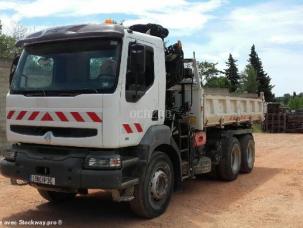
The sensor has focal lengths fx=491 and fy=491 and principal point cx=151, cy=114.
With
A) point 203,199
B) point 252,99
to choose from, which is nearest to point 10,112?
point 203,199

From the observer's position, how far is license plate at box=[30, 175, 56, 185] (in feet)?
22.1

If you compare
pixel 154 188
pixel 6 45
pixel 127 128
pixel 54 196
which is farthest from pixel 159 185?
pixel 6 45

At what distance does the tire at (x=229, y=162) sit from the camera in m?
10.7

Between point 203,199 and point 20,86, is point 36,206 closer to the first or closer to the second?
point 20,86

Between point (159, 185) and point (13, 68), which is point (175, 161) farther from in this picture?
point (13, 68)

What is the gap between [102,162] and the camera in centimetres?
659

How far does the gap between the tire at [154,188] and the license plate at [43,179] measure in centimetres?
120

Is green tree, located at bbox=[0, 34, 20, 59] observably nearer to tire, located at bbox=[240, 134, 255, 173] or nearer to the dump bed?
the dump bed

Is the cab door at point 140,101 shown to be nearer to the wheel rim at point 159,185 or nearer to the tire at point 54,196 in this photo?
the wheel rim at point 159,185

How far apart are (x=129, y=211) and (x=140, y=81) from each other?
85.7 inches

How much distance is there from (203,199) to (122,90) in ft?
10.3

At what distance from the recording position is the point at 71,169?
660cm

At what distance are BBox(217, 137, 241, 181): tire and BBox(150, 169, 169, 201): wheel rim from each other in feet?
10.4

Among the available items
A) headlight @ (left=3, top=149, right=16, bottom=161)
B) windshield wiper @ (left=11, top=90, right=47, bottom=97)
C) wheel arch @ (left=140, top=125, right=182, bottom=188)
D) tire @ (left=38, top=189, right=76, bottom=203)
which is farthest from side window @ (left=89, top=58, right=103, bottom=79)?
tire @ (left=38, top=189, right=76, bottom=203)
